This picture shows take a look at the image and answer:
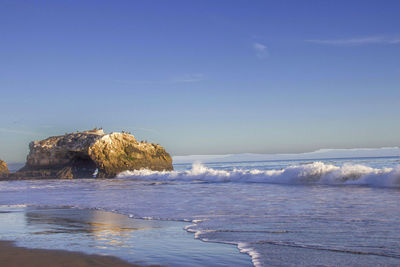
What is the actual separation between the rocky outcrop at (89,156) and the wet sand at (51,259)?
91.6 ft

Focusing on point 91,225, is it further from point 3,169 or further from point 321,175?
point 3,169

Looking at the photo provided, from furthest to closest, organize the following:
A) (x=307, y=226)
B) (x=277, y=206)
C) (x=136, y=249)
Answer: (x=277, y=206) → (x=307, y=226) → (x=136, y=249)

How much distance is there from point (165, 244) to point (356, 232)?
284 centimetres

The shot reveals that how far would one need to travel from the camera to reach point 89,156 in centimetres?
3359

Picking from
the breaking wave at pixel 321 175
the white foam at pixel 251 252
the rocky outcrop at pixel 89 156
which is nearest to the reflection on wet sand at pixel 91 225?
the white foam at pixel 251 252

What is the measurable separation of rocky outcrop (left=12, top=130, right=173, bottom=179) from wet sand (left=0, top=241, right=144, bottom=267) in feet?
91.6

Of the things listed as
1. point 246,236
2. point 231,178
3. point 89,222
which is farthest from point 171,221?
point 231,178

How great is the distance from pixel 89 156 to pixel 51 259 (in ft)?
98.2

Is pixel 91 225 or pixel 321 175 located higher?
pixel 321 175

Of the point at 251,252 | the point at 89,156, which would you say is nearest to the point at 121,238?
the point at 251,252

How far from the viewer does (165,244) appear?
5.48 meters

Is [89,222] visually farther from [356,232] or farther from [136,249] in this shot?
[356,232]

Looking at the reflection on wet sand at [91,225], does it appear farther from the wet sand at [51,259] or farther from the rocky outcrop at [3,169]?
the rocky outcrop at [3,169]

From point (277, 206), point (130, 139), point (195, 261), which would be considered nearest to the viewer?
point (195, 261)
